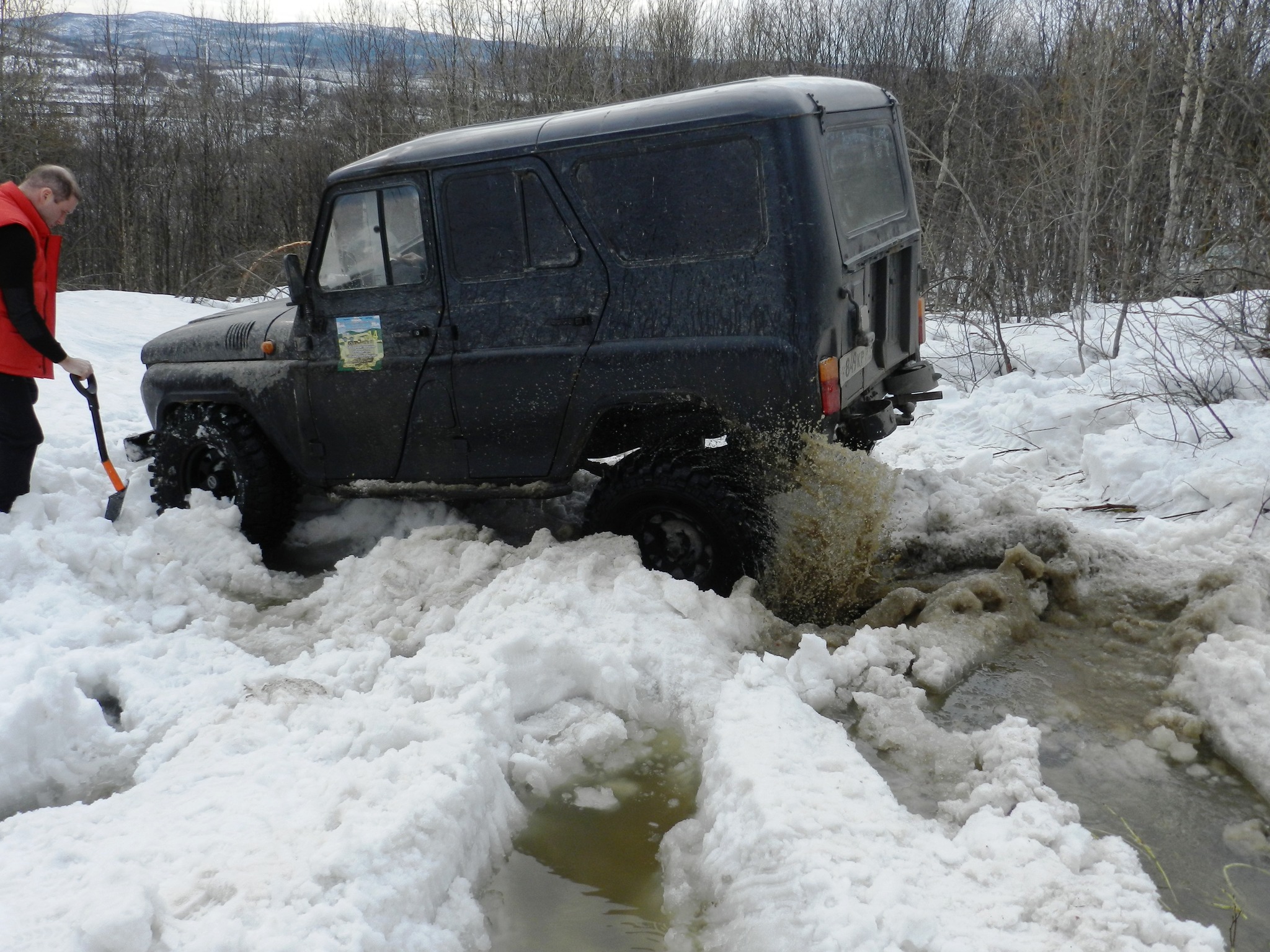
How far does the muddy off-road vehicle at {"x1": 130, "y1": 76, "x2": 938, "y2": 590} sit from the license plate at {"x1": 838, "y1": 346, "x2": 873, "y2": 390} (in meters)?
0.02

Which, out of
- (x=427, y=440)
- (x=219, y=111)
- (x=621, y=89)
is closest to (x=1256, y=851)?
(x=427, y=440)

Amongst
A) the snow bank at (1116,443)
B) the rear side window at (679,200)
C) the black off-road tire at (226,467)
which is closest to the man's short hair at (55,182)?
the black off-road tire at (226,467)

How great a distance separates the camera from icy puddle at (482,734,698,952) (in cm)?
257

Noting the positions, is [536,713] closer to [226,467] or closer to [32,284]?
[226,467]

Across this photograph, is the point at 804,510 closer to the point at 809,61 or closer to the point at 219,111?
the point at 809,61

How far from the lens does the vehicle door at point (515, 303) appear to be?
14.2 feet

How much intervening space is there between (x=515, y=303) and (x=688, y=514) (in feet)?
4.14

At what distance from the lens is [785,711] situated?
10.9ft

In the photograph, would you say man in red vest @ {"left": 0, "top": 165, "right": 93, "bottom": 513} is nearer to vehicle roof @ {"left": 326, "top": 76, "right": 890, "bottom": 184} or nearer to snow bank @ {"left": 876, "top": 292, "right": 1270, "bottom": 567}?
vehicle roof @ {"left": 326, "top": 76, "right": 890, "bottom": 184}

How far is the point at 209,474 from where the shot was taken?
5488 mm

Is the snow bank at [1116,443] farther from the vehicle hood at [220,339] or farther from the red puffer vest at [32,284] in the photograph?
the red puffer vest at [32,284]

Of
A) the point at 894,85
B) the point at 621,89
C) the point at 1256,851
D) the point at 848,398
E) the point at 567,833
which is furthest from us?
the point at 894,85

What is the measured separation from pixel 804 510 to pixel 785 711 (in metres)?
1.20

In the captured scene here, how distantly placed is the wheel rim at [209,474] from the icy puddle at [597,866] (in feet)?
10.5
